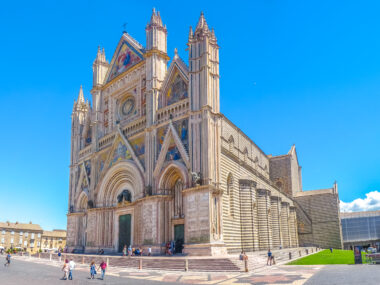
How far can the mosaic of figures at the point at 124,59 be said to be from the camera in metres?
39.7

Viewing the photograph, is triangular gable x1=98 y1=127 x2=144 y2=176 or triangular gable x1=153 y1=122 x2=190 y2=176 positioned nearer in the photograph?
triangular gable x1=153 y1=122 x2=190 y2=176

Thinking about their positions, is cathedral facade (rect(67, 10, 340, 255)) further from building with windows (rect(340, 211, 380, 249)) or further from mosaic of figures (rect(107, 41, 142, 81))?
building with windows (rect(340, 211, 380, 249))

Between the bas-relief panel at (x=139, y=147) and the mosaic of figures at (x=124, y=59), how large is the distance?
A: 8937 millimetres

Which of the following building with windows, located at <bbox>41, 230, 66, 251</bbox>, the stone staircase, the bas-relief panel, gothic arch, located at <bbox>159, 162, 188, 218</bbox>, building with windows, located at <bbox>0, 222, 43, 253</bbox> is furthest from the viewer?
building with windows, located at <bbox>41, 230, 66, 251</bbox>

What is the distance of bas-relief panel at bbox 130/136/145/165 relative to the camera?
1358 inches

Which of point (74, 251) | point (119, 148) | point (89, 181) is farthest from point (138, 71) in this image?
point (74, 251)

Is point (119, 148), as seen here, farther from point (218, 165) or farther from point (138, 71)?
point (218, 165)

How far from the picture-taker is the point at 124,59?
135ft

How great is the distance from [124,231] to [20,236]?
50.9 metres

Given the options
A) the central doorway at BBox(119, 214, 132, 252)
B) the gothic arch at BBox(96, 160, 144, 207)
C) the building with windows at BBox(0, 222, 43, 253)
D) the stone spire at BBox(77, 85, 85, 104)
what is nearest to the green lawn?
the gothic arch at BBox(96, 160, 144, 207)

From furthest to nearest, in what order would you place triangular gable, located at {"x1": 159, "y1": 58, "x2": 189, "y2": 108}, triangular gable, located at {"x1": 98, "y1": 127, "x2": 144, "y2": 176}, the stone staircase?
1. triangular gable, located at {"x1": 98, "y1": 127, "x2": 144, "y2": 176}
2. triangular gable, located at {"x1": 159, "y1": 58, "x2": 189, "y2": 108}
3. the stone staircase

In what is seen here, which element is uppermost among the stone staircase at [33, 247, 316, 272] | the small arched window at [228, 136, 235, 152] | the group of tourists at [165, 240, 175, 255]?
the small arched window at [228, 136, 235, 152]

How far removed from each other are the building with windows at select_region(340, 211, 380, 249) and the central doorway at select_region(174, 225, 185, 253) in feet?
144

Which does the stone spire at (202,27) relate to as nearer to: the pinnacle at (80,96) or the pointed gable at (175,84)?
the pointed gable at (175,84)
